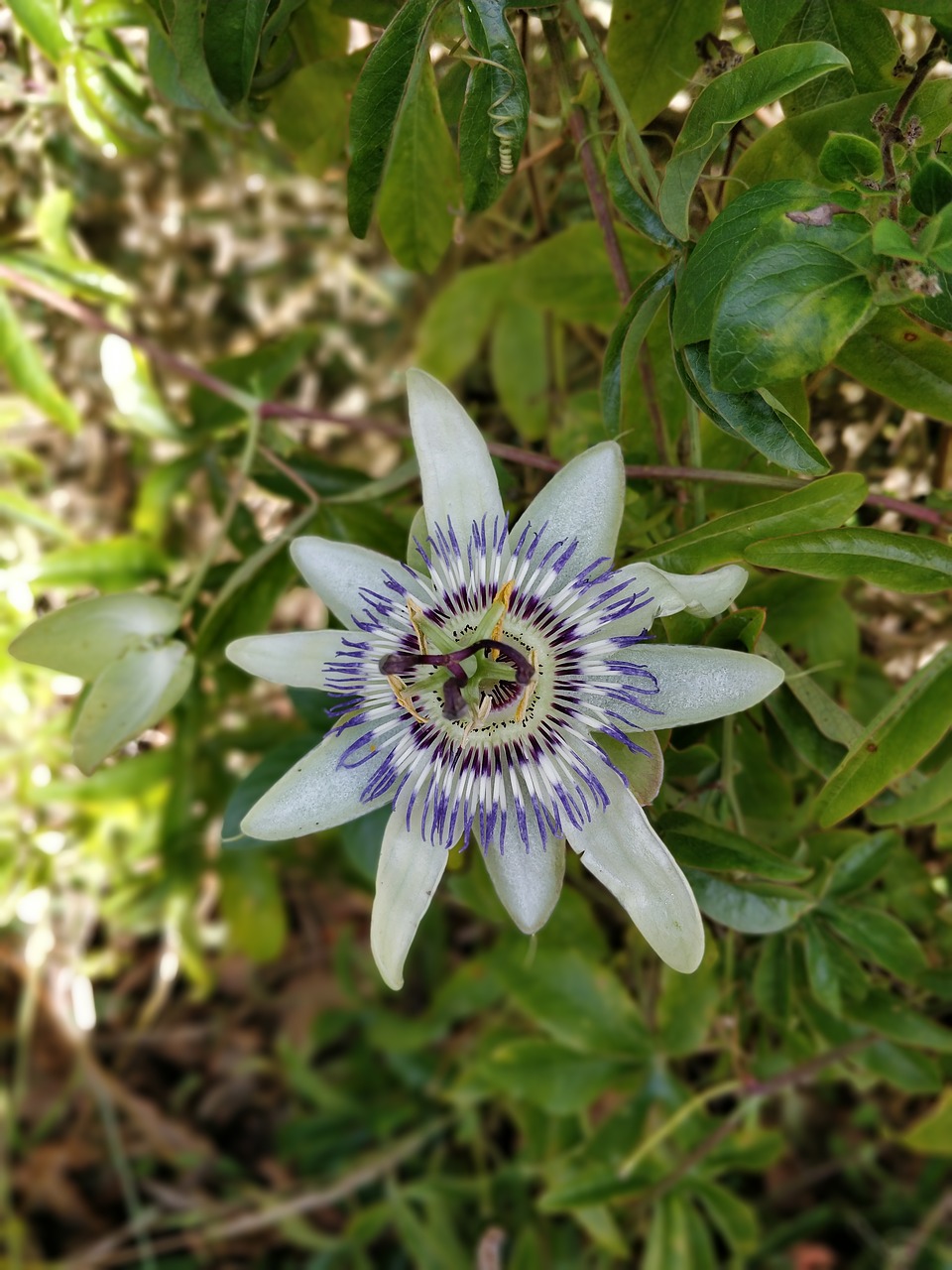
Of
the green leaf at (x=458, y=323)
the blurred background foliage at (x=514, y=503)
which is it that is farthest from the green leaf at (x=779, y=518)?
the green leaf at (x=458, y=323)

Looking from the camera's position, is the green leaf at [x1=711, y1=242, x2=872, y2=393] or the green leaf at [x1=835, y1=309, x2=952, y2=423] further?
the green leaf at [x1=835, y1=309, x2=952, y2=423]

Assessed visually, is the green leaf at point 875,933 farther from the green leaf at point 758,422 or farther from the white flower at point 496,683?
the green leaf at point 758,422

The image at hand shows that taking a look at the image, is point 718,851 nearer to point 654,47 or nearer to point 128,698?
point 128,698

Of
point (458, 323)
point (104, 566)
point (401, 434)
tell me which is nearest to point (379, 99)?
point (401, 434)

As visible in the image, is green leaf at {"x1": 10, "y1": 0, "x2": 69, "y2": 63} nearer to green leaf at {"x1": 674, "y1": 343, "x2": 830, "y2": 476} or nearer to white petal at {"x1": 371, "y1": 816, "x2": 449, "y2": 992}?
green leaf at {"x1": 674, "y1": 343, "x2": 830, "y2": 476}

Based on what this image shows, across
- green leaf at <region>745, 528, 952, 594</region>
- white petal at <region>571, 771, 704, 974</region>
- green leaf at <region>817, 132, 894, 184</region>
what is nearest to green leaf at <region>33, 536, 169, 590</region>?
white petal at <region>571, 771, 704, 974</region>

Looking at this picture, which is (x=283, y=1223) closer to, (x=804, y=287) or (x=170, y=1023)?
(x=170, y=1023)
